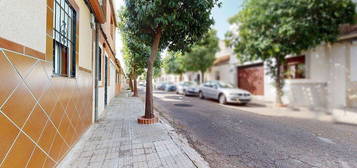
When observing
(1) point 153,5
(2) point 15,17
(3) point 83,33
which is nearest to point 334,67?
(1) point 153,5

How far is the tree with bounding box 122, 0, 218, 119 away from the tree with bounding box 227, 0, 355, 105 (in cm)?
506

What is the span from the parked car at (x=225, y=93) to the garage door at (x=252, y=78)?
143 inches

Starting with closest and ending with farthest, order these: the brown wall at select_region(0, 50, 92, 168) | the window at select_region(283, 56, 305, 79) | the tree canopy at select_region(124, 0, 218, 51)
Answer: the brown wall at select_region(0, 50, 92, 168) → the tree canopy at select_region(124, 0, 218, 51) → the window at select_region(283, 56, 305, 79)

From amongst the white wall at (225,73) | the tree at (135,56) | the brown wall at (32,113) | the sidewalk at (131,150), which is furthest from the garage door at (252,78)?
the brown wall at (32,113)

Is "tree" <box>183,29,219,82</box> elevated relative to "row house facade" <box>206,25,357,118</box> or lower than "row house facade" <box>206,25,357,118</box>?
elevated

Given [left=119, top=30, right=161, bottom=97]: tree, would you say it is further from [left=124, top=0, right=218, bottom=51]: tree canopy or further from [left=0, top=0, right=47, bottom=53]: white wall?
[left=0, top=0, right=47, bottom=53]: white wall

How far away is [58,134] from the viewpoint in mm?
2705

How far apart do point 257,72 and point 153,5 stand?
1186 centimetres

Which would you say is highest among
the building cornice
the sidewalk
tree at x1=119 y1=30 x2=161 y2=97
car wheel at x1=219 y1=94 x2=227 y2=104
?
the building cornice

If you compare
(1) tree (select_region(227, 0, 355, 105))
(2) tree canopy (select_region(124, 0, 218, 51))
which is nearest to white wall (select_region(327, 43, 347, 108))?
(1) tree (select_region(227, 0, 355, 105))

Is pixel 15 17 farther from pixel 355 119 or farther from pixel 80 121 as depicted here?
pixel 355 119

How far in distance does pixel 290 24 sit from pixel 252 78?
22.7 ft

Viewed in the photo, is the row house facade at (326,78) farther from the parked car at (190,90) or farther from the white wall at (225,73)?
the parked car at (190,90)

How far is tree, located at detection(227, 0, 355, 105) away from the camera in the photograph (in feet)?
25.4
